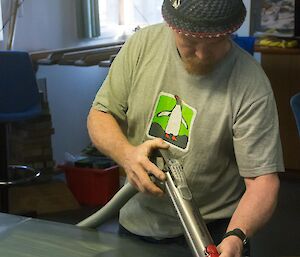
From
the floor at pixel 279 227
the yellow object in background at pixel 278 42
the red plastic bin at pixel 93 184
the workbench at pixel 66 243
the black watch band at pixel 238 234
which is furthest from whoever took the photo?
the yellow object in background at pixel 278 42

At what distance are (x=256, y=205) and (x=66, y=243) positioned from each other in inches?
16.6

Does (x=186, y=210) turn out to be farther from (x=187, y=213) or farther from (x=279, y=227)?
(x=279, y=227)

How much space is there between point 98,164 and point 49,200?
0.36 metres

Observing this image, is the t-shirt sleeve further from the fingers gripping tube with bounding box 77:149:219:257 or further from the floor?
the floor

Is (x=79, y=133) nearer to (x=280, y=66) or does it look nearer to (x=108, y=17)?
(x=108, y=17)

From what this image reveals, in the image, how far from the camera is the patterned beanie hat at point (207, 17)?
1113 mm

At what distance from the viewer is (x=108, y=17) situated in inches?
184

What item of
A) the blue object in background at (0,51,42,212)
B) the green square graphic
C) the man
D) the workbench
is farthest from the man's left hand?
the blue object in background at (0,51,42,212)

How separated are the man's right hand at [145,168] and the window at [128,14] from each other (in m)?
Result: 3.53

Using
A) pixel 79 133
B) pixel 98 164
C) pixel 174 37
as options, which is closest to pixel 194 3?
pixel 174 37

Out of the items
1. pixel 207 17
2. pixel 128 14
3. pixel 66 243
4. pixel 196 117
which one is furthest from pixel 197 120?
pixel 128 14

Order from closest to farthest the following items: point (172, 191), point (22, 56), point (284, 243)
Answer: point (172, 191) < point (284, 243) < point (22, 56)

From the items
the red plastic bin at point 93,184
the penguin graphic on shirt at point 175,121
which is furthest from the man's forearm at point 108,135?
the red plastic bin at point 93,184

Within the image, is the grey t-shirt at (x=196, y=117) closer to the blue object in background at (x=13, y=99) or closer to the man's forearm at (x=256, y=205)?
the man's forearm at (x=256, y=205)
